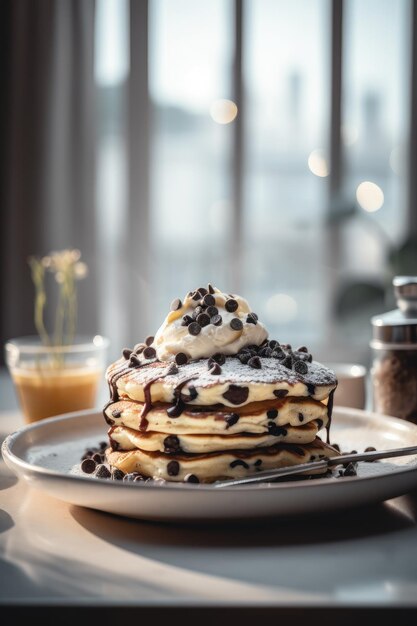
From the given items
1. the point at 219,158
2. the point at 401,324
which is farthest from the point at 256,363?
the point at 219,158

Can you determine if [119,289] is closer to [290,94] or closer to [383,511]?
[290,94]

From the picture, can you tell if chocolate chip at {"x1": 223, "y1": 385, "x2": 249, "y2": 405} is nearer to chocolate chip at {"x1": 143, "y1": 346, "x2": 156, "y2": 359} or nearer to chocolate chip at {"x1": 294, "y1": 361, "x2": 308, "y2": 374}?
chocolate chip at {"x1": 294, "y1": 361, "x2": 308, "y2": 374}

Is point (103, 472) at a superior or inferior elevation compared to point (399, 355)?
inferior

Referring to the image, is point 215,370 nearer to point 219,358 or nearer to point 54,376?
point 219,358

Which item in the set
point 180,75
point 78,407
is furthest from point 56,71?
point 78,407

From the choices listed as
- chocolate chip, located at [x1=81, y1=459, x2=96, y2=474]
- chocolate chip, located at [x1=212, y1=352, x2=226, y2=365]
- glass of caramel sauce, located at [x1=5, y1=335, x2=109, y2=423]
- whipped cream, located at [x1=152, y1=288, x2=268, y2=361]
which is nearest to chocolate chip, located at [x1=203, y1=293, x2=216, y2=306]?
whipped cream, located at [x1=152, y1=288, x2=268, y2=361]

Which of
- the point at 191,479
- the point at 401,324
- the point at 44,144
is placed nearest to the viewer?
the point at 191,479

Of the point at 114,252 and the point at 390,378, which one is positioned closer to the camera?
the point at 390,378
